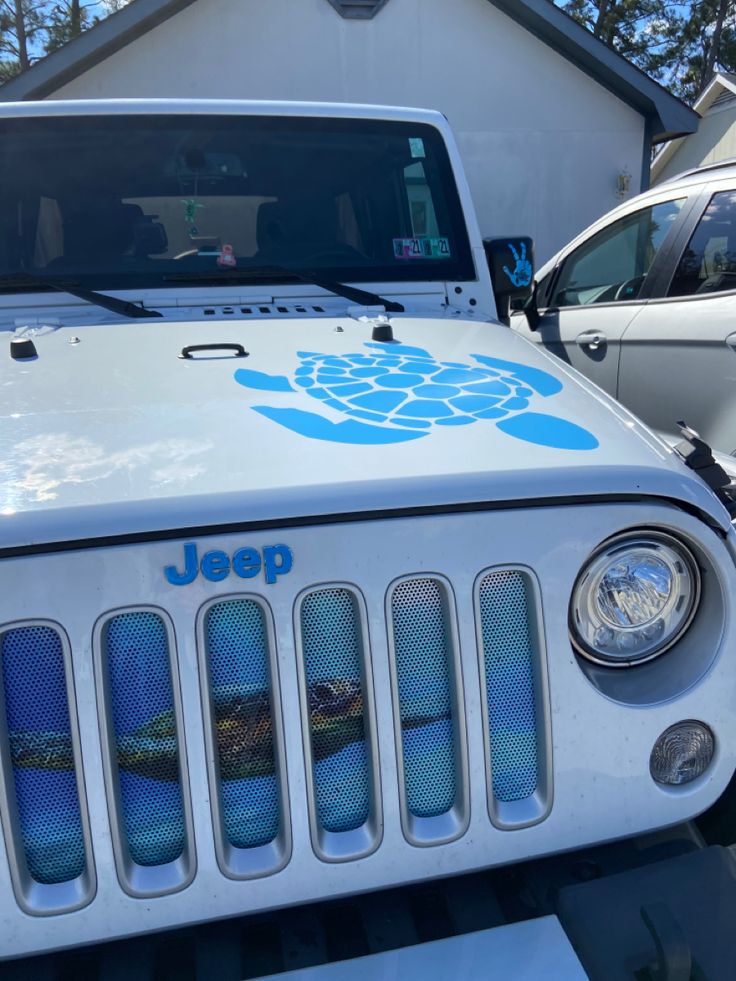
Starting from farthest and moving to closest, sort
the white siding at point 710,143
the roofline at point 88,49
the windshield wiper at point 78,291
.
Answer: the white siding at point 710,143
the roofline at point 88,49
the windshield wiper at point 78,291

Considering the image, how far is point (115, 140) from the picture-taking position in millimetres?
2822

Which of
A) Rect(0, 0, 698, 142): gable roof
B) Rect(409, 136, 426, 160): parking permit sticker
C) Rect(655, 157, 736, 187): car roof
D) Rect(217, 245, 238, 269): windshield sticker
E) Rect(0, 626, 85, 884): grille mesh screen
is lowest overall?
Rect(0, 626, 85, 884): grille mesh screen

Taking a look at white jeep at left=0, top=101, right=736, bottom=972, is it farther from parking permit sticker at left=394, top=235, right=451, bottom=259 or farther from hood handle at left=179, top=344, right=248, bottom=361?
parking permit sticker at left=394, top=235, right=451, bottom=259

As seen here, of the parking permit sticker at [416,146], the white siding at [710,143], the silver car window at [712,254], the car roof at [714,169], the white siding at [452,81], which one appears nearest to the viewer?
the parking permit sticker at [416,146]

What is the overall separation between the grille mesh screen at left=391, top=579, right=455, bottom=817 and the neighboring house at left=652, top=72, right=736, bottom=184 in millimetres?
17448

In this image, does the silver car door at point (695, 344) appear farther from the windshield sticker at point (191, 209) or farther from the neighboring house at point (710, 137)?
the neighboring house at point (710, 137)

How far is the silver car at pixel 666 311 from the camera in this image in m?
3.55

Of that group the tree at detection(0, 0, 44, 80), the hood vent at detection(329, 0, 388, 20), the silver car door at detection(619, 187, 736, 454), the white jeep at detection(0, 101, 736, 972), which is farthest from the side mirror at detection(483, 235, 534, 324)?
the tree at detection(0, 0, 44, 80)

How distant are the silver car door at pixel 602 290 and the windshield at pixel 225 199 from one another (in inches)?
59.8

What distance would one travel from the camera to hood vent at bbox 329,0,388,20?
35.8ft

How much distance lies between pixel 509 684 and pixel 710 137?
1917cm

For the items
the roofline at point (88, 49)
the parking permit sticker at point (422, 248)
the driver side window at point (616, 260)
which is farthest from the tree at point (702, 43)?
the parking permit sticker at point (422, 248)

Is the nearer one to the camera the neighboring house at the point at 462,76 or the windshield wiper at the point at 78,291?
the windshield wiper at the point at 78,291

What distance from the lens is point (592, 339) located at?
4363 mm
